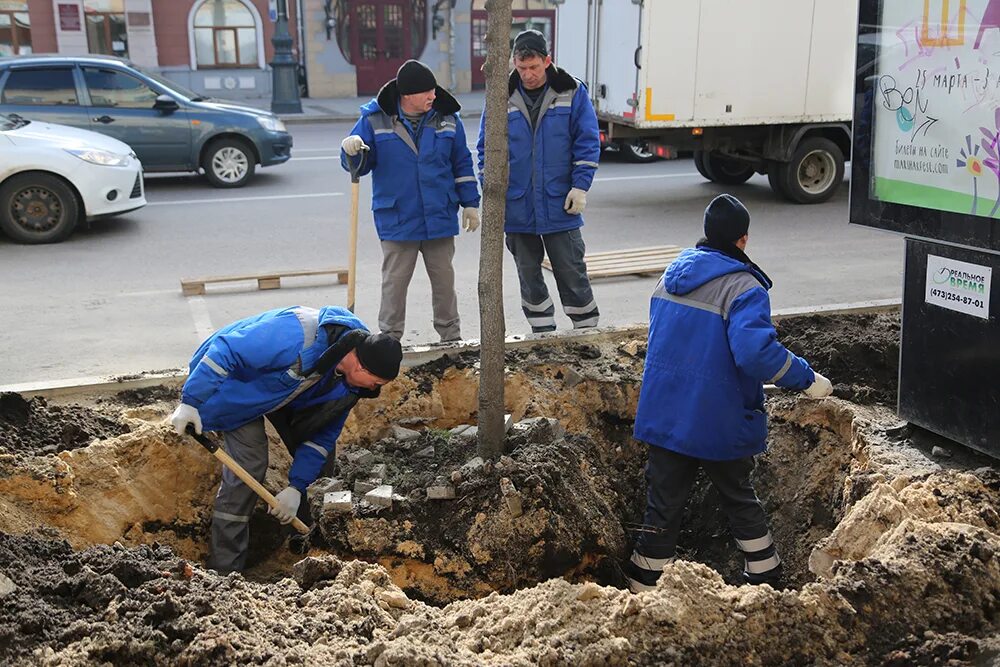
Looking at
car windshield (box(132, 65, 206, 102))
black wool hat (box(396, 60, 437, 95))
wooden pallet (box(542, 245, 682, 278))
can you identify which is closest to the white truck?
wooden pallet (box(542, 245, 682, 278))

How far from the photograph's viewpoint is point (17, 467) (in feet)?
14.6

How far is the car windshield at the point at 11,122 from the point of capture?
10897 mm

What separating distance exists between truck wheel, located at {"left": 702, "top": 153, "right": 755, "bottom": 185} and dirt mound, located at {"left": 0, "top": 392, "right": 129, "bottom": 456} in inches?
435

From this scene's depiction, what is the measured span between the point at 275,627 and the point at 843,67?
37.3 feet

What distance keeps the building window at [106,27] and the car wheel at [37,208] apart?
16.4 meters

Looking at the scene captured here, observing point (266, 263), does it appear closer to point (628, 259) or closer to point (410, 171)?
point (628, 259)

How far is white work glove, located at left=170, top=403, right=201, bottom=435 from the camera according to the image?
4.25 metres

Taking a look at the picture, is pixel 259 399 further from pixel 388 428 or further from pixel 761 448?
pixel 761 448

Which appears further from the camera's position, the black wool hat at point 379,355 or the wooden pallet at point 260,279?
the wooden pallet at point 260,279

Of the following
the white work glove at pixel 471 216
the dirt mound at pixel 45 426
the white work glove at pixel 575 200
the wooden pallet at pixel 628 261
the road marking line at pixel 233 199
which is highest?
the white work glove at pixel 575 200

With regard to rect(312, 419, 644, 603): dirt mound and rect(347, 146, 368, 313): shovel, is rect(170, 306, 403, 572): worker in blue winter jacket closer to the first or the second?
rect(312, 419, 644, 603): dirt mound

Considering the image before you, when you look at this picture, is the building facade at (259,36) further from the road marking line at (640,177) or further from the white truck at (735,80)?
the white truck at (735,80)

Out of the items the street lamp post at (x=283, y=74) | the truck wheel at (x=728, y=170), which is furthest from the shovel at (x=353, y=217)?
the street lamp post at (x=283, y=74)

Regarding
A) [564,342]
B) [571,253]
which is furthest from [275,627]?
[571,253]
